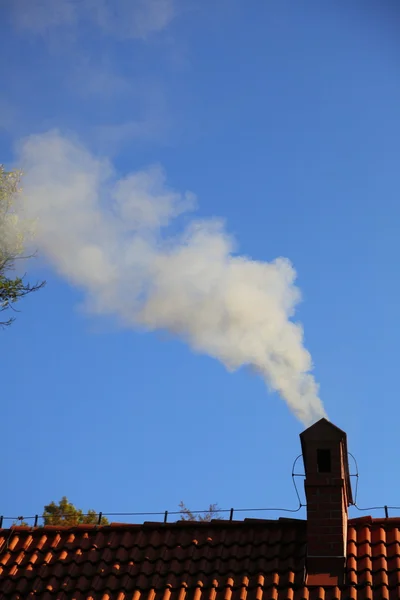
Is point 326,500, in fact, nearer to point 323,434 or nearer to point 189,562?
point 323,434

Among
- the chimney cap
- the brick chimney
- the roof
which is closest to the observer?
the roof

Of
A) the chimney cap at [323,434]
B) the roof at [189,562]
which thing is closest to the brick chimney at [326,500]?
the chimney cap at [323,434]

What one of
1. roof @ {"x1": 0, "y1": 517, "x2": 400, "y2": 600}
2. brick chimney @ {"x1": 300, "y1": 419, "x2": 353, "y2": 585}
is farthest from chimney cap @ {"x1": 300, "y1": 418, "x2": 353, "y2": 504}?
roof @ {"x1": 0, "y1": 517, "x2": 400, "y2": 600}

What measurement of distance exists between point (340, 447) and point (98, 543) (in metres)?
3.83

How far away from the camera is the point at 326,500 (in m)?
10.5

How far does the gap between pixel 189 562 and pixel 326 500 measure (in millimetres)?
2071

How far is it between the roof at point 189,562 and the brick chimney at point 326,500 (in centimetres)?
18

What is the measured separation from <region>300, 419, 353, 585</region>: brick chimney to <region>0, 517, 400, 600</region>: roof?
0.18 m

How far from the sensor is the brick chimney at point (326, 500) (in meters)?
10.1

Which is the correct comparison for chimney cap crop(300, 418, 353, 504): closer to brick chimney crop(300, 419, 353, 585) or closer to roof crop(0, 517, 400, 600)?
brick chimney crop(300, 419, 353, 585)

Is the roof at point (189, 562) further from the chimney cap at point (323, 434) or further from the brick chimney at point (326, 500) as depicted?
the chimney cap at point (323, 434)

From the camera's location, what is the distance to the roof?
9930mm

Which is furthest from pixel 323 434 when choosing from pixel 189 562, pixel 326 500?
pixel 189 562

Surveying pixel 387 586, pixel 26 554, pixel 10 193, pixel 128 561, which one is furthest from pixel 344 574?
pixel 10 193
